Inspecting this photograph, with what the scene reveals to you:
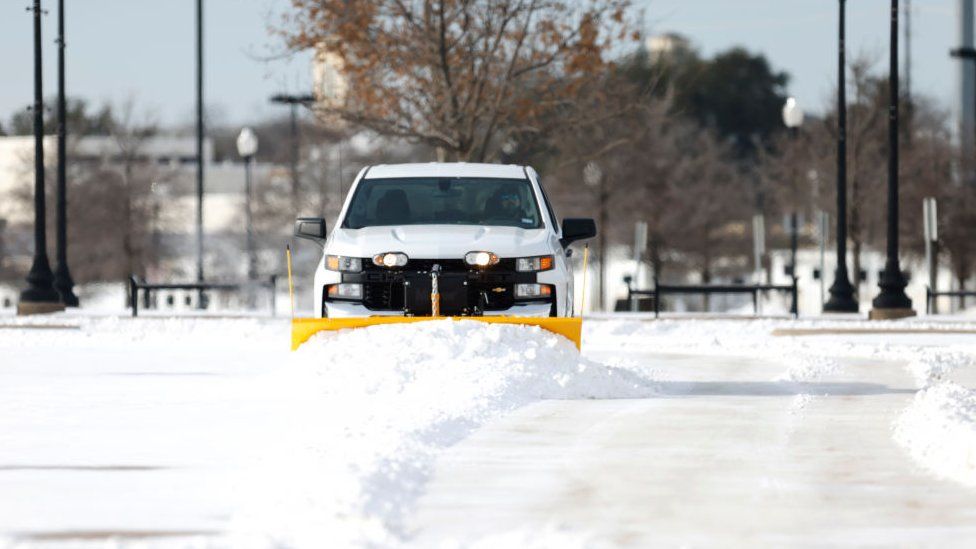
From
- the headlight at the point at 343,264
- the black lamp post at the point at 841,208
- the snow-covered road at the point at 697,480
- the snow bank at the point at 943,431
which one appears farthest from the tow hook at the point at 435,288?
the black lamp post at the point at 841,208

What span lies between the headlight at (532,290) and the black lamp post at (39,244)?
21408 millimetres

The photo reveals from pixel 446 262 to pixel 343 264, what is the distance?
853 mm

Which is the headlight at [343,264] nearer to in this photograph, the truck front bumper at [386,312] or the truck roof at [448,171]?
the truck front bumper at [386,312]

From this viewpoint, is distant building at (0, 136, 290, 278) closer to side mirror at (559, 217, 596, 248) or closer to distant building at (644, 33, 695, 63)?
distant building at (644, 33, 695, 63)

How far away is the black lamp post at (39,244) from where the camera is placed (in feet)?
119

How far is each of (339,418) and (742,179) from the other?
6990 cm

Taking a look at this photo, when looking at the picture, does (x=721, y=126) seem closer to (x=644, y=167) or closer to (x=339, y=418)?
(x=644, y=167)

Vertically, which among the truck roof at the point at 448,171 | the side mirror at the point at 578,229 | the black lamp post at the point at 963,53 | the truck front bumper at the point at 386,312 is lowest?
the truck front bumper at the point at 386,312

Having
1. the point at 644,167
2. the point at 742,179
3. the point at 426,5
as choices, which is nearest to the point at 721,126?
the point at 742,179

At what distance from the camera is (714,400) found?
15.9 meters

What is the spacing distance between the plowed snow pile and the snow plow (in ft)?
0.69

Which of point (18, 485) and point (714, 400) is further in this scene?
point (714, 400)

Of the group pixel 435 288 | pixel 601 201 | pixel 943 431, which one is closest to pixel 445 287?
pixel 435 288

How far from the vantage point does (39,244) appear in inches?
1453
